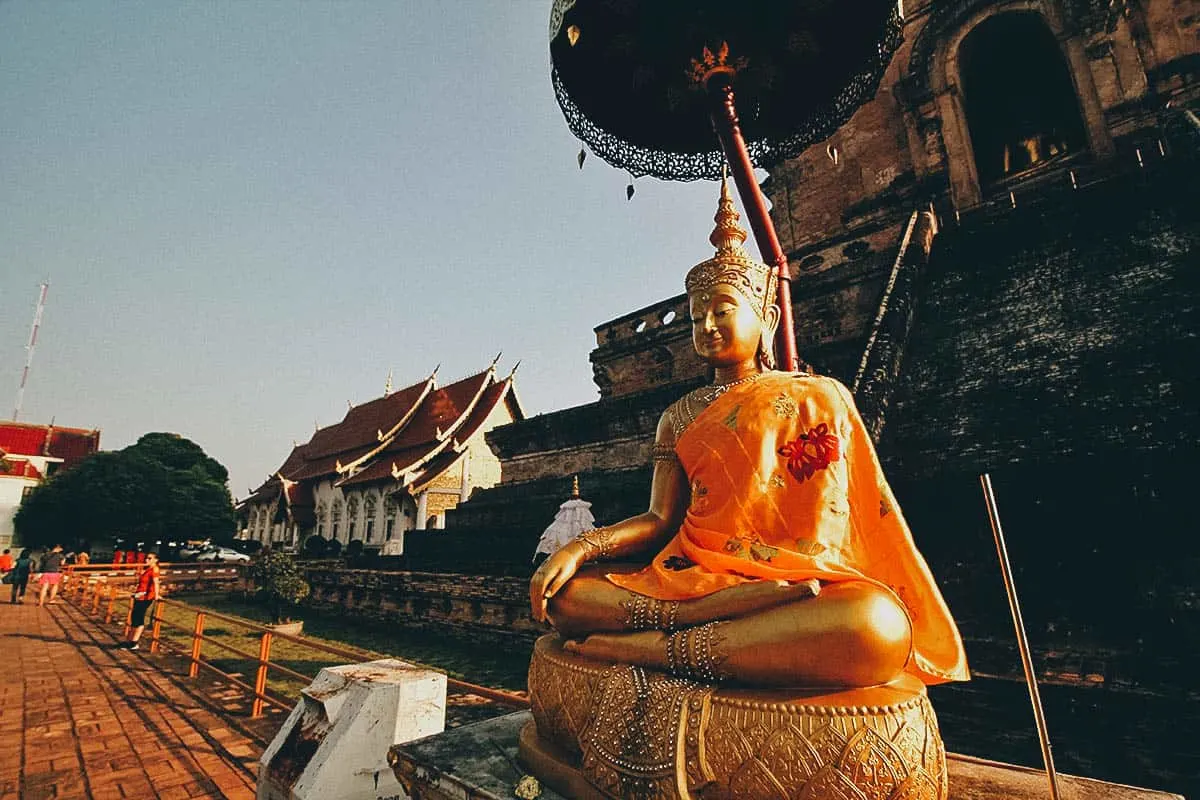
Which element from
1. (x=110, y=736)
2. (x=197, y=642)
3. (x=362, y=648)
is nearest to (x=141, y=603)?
(x=197, y=642)

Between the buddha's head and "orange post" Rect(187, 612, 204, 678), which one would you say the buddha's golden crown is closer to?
the buddha's head

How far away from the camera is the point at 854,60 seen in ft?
12.5

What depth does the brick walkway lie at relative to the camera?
3.97 m

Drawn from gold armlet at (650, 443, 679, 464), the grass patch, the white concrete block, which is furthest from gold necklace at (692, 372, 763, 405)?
the grass patch

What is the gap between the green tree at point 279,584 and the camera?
1105cm

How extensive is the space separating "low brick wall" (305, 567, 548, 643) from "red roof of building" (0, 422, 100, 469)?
1351 inches

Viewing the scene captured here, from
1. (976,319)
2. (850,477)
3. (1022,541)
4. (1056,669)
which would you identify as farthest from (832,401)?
(976,319)

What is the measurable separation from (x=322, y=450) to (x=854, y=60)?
3246 centimetres

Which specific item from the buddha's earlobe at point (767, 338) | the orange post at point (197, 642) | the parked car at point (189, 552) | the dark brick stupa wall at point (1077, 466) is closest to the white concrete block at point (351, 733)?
the buddha's earlobe at point (767, 338)

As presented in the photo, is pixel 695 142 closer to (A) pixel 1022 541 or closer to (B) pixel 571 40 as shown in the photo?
(B) pixel 571 40

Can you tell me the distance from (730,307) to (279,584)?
37.6 feet

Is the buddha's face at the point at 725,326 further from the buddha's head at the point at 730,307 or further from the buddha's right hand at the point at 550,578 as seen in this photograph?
the buddha's right hand at the point at 550,578

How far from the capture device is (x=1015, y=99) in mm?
14859

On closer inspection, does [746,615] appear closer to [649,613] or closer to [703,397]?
[649,613]
